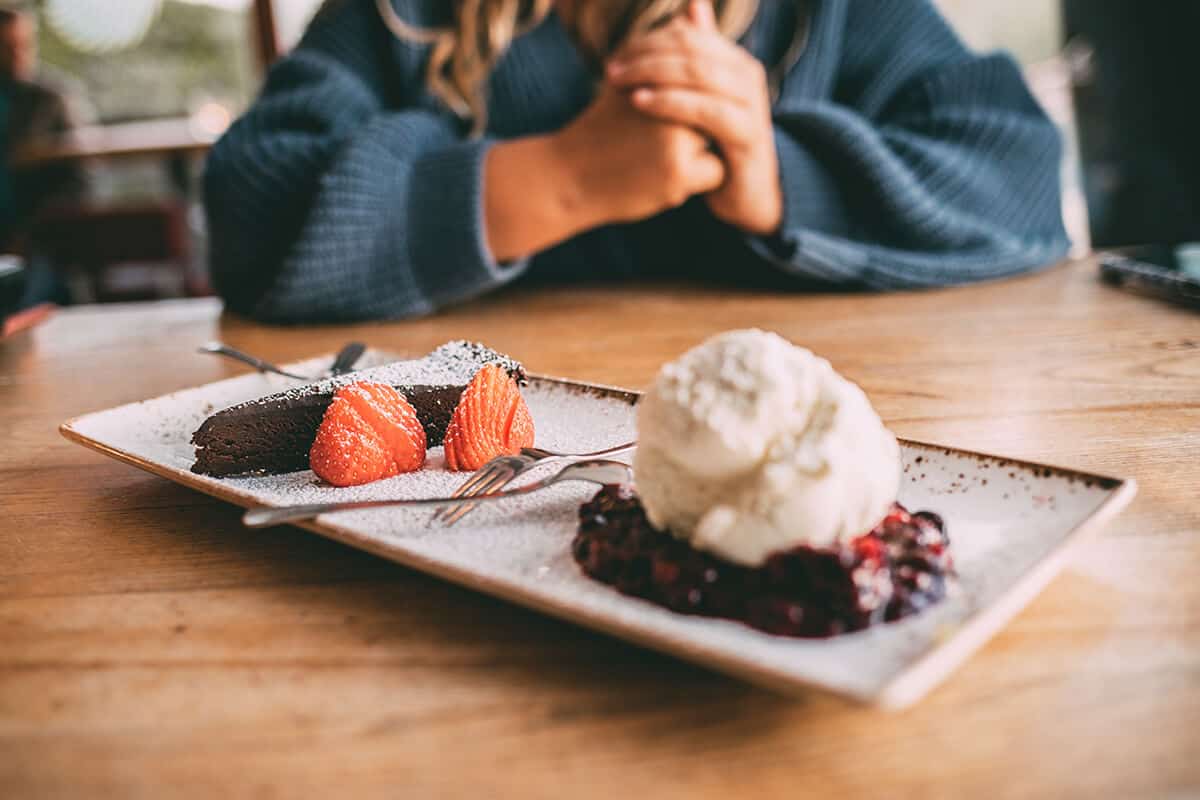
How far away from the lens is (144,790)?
0.27 metres

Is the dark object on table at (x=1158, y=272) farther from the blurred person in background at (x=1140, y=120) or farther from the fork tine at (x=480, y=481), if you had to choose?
the blurred person in background at (x=1140, y=120)

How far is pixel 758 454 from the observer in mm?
349

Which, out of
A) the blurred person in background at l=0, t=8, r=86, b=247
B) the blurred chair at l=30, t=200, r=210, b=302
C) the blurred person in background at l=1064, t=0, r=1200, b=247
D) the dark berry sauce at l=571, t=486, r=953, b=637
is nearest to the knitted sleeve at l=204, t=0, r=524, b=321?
the dark berry sauce at l=571, t=486, r=953, b=637

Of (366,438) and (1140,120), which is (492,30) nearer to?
(366,438)

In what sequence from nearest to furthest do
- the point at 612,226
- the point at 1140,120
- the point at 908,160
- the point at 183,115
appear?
1. the point at 908,160
2. the point at 612,226
3. the point at 1140,120
4. the point at 183,115

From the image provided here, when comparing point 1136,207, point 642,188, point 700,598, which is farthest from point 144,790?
point 1136,207

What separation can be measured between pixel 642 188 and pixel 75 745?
812 mm

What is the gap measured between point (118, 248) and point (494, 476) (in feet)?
11.3

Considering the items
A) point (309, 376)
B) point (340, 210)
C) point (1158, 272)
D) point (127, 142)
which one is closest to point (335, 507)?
point (309, 376)

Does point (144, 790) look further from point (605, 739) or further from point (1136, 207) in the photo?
point (1136, 207)

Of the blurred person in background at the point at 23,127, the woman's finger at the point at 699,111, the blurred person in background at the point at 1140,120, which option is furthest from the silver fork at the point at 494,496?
the blurred person in background at the point at 23,127

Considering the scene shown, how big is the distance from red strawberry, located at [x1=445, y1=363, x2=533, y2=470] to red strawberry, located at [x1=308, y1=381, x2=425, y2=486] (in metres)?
0.02

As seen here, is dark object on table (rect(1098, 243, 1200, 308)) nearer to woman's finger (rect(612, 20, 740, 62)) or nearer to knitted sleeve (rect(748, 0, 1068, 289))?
knitted sleeve (rect(748, 0, 1068, 289))

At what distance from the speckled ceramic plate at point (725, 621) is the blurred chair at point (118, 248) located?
3162mm
